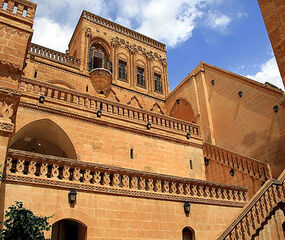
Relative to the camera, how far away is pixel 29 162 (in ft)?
21.5

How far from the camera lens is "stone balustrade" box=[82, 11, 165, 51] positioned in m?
22.9

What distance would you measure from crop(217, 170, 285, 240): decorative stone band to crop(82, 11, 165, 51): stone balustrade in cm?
1849

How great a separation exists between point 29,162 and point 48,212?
114 cm

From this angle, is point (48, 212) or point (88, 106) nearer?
point (48, 212)

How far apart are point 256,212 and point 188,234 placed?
74.7 inches

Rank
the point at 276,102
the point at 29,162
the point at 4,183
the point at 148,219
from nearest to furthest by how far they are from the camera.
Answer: the point at 4,183 → the point at 29,162 → the point at 148,219 → the point at 276,102

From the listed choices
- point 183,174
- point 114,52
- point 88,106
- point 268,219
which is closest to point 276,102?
point 183,174

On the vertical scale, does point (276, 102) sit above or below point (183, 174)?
above

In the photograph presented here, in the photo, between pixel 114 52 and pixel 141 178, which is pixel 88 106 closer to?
pixel 141 178

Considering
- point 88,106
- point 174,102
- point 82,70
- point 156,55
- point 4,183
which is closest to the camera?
point 4,183

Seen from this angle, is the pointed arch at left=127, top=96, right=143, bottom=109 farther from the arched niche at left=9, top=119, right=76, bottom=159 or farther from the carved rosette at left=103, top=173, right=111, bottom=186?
the carved rosette at left=103, top=173, right=111, bottom=186

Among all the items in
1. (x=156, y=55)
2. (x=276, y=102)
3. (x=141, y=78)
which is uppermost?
(x=156, y=55)

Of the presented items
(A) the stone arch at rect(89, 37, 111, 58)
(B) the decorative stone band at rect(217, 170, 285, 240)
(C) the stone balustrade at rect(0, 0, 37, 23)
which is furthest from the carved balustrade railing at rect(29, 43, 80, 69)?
(B) the decorative stone band at rect(217, 170, 285, 240)

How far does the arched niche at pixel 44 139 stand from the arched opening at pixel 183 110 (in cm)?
1006
